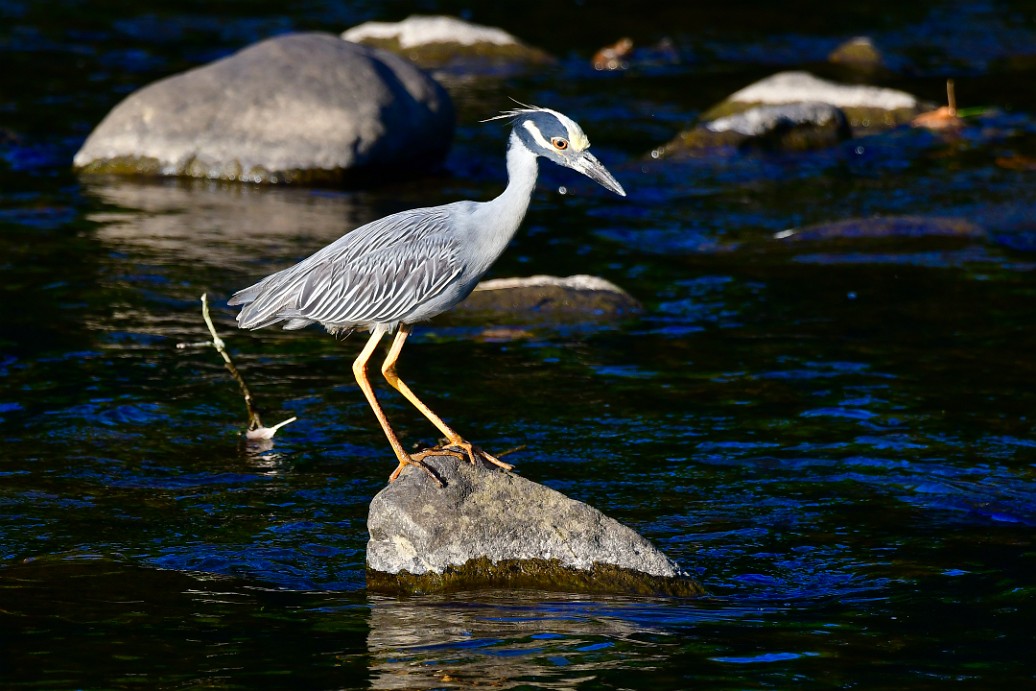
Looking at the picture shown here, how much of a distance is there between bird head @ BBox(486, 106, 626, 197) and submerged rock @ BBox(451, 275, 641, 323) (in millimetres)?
4142

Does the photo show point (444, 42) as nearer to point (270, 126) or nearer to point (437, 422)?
point (270, 126)

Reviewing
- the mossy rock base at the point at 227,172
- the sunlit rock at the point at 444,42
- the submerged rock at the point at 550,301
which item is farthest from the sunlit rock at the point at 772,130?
the submerged rock at the point at 550,301

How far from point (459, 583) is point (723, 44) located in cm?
1631

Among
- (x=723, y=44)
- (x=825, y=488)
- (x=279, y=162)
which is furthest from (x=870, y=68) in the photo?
(x=825, y=488)

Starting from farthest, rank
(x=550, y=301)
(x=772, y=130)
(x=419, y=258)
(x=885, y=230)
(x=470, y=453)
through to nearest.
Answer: (x=772, y=130), (x=885, y=230), (x=550, y=301), (x=419, y=258), (x=470, y=453)

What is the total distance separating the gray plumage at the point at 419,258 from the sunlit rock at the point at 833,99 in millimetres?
10376

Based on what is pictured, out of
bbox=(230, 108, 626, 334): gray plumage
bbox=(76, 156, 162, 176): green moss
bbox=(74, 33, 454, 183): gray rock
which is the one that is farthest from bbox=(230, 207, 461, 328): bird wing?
bbox=(76, 156, 162, 176): green moss

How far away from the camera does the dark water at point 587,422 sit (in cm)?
621

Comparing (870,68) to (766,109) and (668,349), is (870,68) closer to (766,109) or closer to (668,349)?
(766,109)

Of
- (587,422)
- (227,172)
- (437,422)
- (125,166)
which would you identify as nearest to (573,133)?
(437,422)

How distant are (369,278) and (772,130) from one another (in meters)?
10.0

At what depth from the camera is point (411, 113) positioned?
15.5 meters

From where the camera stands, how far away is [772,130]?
16734 millimetres

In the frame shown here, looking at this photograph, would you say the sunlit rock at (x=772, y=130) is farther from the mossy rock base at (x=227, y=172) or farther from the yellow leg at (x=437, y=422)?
the yellow leg at (x=437, y=422)
